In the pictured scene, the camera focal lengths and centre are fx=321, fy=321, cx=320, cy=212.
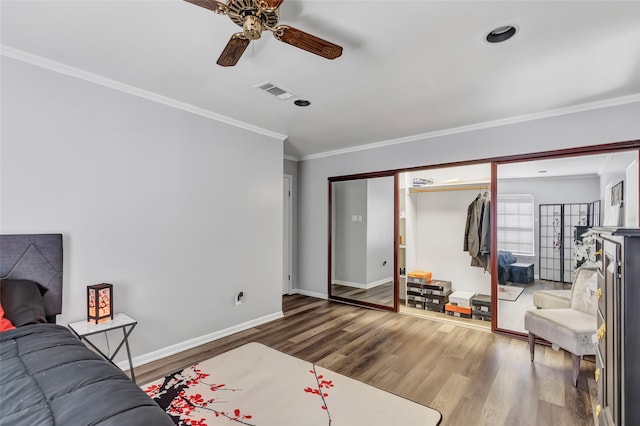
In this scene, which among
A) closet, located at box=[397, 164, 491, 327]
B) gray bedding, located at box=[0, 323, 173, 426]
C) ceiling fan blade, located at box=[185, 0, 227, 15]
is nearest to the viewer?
gray bedding, located at box=[0, 323, 173, 426]

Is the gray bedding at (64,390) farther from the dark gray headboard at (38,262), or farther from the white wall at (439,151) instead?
the white wall at (439,151)

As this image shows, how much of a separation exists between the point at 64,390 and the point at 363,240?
4.20 m

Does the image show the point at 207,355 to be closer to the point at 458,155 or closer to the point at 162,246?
the point at 162,246

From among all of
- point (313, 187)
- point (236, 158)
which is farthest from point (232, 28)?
point (313, 187)

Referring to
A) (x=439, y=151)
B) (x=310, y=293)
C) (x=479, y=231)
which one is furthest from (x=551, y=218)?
(x=310, y=293)

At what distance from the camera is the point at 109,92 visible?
2.76 m

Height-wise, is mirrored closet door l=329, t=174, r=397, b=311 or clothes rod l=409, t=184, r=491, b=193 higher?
clothes rod l=409, t=184, r=491, b=193

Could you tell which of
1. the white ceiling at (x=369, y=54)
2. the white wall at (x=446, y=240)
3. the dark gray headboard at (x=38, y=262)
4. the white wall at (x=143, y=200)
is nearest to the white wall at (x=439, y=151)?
the white ceiling at (x=369, y=54)

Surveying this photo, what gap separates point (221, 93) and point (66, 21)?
121 cm

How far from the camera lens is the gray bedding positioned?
3.38ft

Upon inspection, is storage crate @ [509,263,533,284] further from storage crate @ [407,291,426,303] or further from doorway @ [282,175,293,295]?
doorway @ [282,175,293,295]

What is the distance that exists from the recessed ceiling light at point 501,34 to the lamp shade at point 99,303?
3.28 meters

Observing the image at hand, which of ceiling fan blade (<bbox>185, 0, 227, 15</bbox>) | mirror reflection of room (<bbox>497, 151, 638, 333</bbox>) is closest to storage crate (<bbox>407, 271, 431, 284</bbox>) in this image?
mirror reflection of room (<bbox>497, 151, 638, 333</bbox>)

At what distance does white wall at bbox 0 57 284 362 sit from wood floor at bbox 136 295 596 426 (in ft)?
1.59
